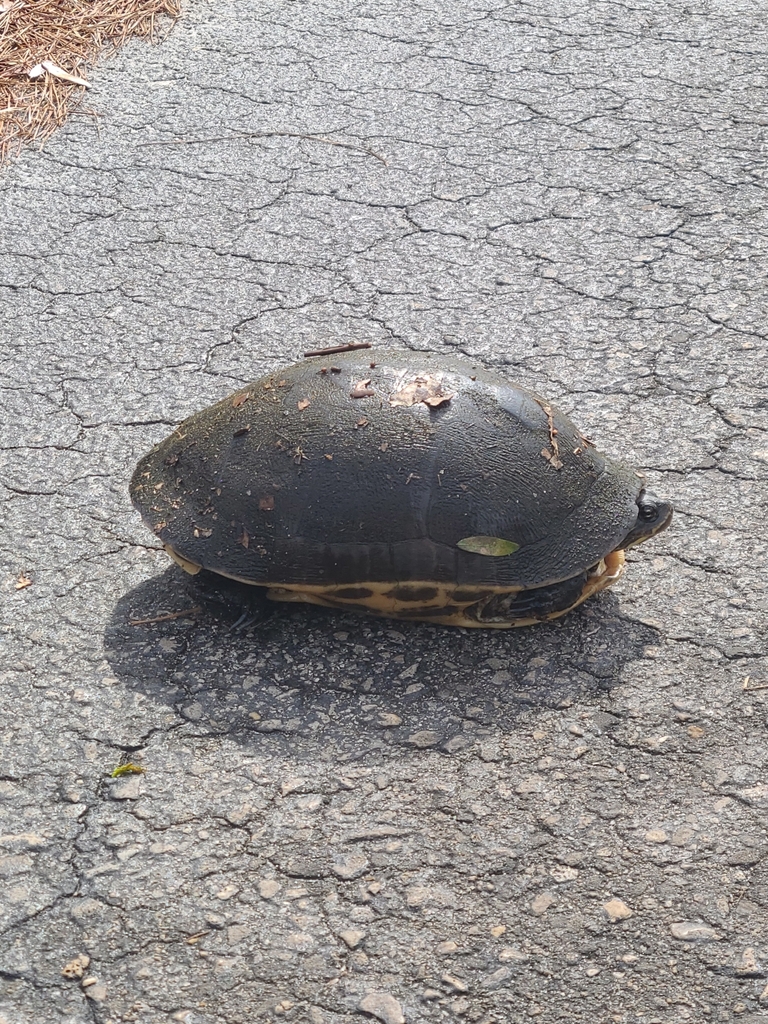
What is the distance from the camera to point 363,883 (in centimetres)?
262

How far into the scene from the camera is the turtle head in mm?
3225

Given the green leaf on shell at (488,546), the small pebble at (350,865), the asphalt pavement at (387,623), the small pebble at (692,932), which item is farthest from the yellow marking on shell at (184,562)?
the small pebble at (692,932)

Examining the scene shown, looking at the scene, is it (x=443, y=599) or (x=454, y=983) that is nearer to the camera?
(x=454, y=983)

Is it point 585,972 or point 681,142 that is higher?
point 681,142

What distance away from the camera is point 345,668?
3.16 meters

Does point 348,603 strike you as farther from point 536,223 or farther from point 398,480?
point 536,223

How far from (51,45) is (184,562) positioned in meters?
4.46

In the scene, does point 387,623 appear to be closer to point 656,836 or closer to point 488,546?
point 488,546

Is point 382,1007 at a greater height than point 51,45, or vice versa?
point 51,45

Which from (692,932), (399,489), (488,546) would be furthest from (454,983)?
(399,489)

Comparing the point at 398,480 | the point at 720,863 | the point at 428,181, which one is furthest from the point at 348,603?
the point at 428,181

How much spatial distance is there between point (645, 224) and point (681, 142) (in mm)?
825

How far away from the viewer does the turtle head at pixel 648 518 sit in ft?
10.6

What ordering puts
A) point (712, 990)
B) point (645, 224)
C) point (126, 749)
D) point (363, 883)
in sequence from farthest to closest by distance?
point (645, 224)
point (126, 749)
point (363, 883)
point (712, 990)
